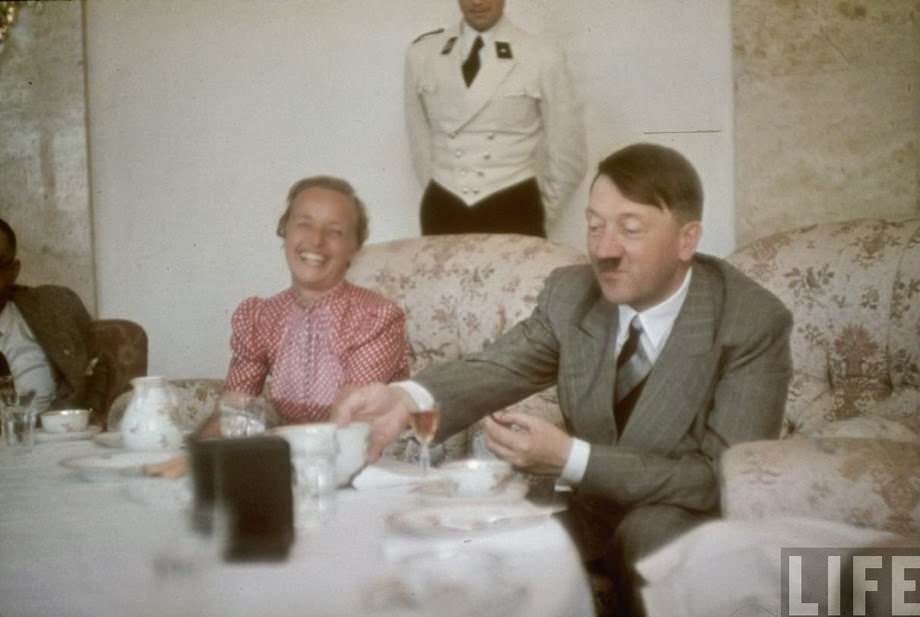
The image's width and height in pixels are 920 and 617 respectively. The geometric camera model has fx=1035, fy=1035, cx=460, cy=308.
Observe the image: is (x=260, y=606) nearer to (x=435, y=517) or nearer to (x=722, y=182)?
(x=435, y=517)

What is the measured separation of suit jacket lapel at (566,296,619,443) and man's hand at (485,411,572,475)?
0.65ft

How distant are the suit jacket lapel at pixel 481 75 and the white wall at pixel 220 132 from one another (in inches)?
7.2

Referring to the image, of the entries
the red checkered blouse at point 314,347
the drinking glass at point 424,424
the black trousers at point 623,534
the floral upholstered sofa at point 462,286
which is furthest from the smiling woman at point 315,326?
the drinking glass at point 424,424

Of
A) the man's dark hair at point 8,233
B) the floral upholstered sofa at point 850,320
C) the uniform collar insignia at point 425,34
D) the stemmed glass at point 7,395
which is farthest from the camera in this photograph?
the uniform collar insignia at point 425,34

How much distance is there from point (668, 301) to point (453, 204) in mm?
1244

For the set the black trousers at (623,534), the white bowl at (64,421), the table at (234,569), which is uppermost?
the table at (234,569)

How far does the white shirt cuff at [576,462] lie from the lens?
108 centimetres

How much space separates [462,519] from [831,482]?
334 millimetres

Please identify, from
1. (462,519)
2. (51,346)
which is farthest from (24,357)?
(462,519)

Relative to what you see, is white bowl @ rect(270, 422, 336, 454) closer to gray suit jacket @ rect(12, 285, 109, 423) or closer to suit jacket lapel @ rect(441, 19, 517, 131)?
gray suit jacket @ rect(12, 285, 109, 423)

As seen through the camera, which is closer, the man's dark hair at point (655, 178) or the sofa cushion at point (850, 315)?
the man's dark hair at point (655, 178)

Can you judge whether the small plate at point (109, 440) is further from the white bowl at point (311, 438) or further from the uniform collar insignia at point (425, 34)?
the uniform collar insignia at point (425, 34)

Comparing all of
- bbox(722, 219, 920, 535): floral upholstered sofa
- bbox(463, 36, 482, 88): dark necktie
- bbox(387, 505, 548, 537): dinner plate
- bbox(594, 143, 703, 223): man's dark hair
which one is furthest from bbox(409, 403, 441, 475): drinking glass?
bbox(463, 36, 482, 88): dark necktie

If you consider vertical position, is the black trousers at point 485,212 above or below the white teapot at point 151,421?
above
